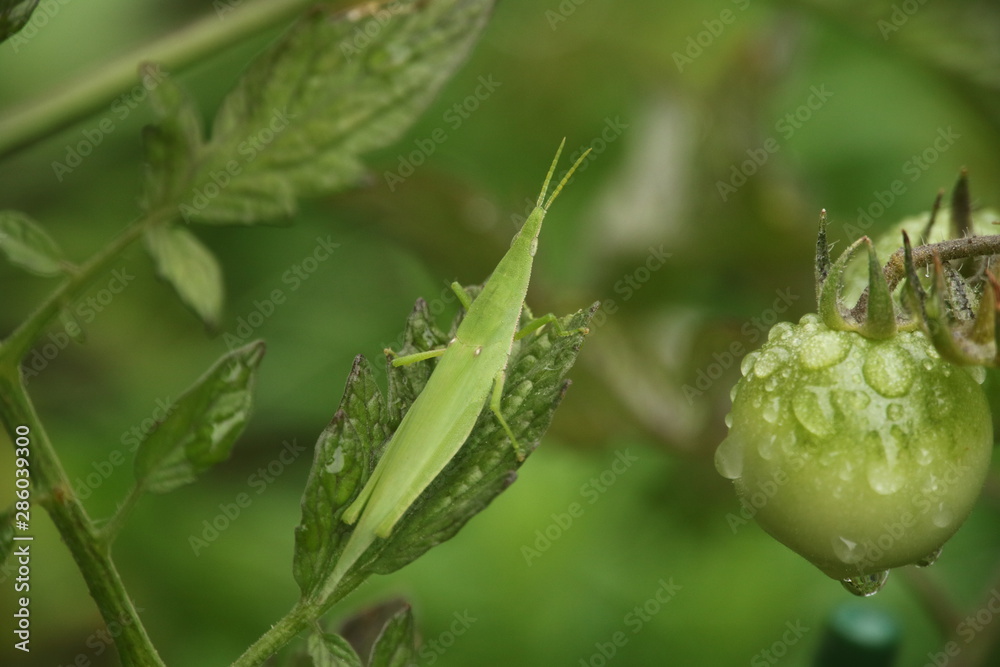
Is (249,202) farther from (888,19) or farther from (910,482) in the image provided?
(888,19)

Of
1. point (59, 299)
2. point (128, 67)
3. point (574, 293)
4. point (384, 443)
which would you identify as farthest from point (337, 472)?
point (574, 293)

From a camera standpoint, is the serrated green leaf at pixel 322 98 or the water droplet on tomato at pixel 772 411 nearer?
the water droplet on tomato at pixel 772 411

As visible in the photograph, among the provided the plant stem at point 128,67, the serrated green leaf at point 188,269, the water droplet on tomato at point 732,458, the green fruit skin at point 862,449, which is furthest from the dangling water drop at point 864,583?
the plant stem at point 128,67

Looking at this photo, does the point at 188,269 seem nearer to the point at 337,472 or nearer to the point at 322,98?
the point at 322,98

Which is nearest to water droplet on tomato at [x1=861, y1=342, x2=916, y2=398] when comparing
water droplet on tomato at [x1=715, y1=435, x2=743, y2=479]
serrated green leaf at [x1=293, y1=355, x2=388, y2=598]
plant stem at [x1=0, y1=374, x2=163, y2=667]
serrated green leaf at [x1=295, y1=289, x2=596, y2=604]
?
water droplet on tomato at [x1=715, y1=435, x2=743, y2=479]

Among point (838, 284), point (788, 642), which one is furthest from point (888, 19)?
point (788, 642)

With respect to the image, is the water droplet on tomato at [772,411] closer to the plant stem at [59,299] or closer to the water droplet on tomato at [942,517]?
the water droplet on tomato at [942,517]
